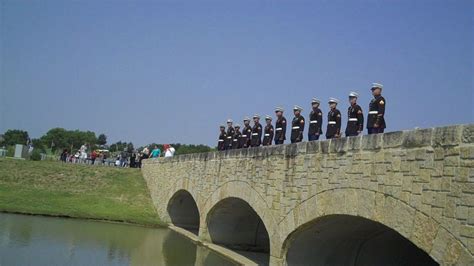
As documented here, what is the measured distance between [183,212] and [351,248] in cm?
1312

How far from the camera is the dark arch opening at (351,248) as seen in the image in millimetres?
10805

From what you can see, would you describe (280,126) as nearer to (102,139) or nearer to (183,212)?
(183,212)

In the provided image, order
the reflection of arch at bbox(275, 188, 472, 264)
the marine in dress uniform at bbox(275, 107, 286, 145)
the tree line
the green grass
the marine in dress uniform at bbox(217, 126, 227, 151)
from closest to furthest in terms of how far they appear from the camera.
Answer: the reflection of arch at bbox(275, 188, 472, 264) → the marine in dress uniform at bbox(275, 107, 286, 145) → the marine in dress uniform at bbox(217, 126, 227, 151) → the green grass → the tree line

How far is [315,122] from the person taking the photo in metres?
11.8

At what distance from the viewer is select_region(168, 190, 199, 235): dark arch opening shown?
74.6 feet

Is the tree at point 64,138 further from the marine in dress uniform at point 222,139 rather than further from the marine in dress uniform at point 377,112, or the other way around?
the marine in dress uniform at point 377,112

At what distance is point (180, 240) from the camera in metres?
18.2

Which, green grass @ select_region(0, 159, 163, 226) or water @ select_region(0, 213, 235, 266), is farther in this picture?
green grass @ select_region(0, 159, 163, 226)

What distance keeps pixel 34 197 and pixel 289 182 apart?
15.1 m

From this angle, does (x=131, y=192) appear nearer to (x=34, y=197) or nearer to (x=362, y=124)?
(x=34, y=197)

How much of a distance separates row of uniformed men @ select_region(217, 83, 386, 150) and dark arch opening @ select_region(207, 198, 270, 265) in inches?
93.9

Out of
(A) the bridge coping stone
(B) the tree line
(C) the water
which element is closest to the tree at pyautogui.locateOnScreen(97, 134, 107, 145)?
(B) the tree line

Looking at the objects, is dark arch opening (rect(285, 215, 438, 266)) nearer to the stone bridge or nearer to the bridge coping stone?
the stone bridge

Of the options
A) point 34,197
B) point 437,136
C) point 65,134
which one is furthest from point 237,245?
point 65,134
